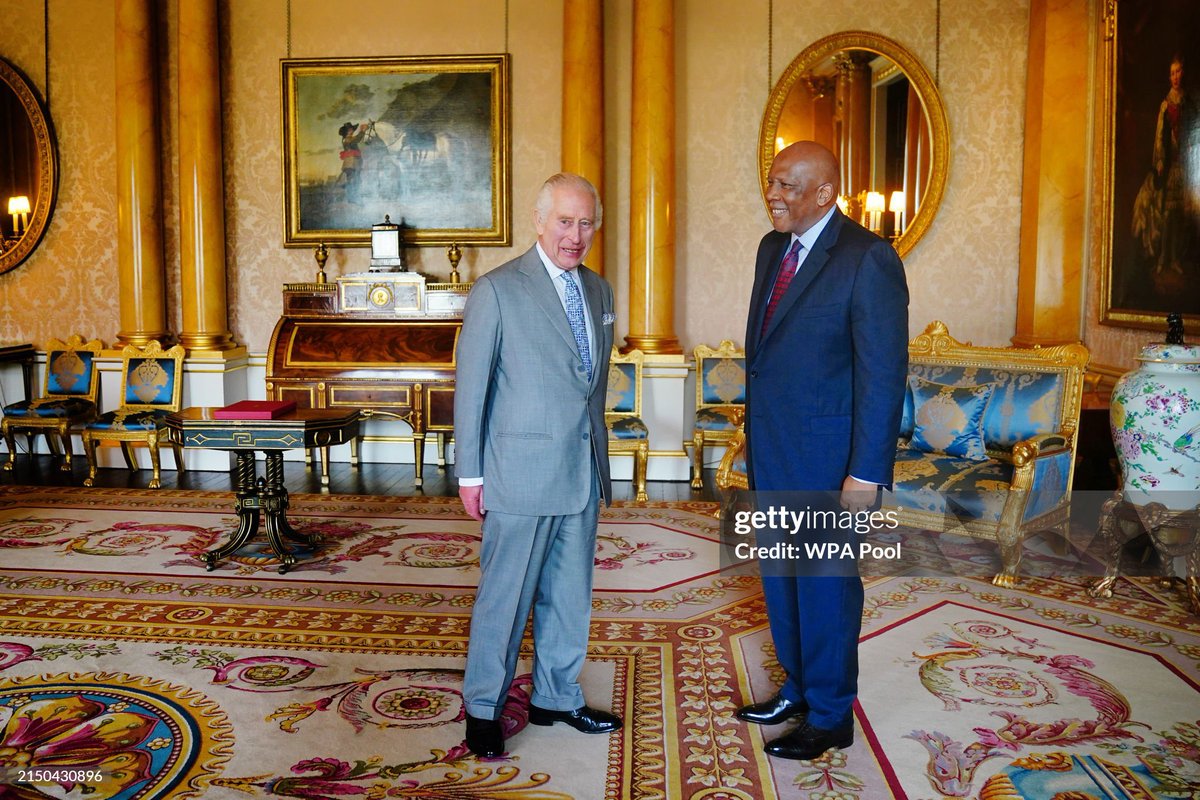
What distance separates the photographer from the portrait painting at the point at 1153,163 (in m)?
5.02

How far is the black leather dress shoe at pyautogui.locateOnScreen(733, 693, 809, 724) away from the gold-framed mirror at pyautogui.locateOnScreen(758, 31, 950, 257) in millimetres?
4956

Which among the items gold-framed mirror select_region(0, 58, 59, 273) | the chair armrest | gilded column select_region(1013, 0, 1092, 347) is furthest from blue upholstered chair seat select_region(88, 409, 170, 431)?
gilded column select_region(1013, 0, 1092, 347)

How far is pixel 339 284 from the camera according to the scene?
7.10m

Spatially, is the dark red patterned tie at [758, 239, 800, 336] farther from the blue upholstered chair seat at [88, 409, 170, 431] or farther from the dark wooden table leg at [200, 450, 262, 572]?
the blue upholstered chair seat at [88, 409, 170, 431]

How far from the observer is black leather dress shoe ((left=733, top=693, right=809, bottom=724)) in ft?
9.38

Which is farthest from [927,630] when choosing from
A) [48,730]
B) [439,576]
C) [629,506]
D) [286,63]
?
[286,63]

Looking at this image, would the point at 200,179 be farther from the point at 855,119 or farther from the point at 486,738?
the point at 486,738

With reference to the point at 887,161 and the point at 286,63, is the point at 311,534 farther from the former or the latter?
the point at 887,161

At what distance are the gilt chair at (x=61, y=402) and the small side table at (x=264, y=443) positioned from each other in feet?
8.89

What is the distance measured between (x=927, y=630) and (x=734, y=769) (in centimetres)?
142

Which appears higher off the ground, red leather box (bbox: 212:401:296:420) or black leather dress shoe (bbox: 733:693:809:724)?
red leather box (bbox: 212:401:296:420)

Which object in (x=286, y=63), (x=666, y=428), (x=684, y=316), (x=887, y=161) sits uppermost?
(x=286, y=63)

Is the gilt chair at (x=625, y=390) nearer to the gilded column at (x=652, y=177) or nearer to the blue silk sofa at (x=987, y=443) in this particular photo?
the gilded column at (x=652, y=177)

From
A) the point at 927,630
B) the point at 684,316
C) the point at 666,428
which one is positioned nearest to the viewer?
→ the point at 927,630
